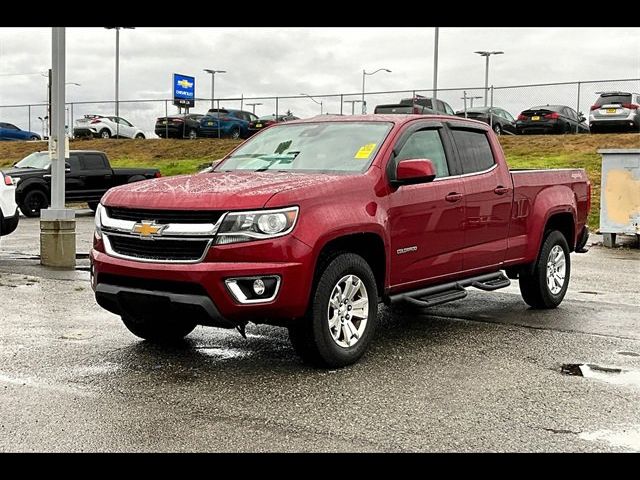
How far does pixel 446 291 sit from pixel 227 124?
35129 mm

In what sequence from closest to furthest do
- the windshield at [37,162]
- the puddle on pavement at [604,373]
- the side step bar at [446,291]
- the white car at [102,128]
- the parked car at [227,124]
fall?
1. the puddle on pavement at [604,373]
2. the side step bar at [446,291]
3. the windshield at [37,162]
4. the parked car at [227,124]
5. the white car at [102,128]

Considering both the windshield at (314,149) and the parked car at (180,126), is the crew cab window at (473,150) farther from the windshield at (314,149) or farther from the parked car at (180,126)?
the parked car at (180,126)

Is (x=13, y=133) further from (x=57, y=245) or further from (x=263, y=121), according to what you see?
(x=57, y=245)

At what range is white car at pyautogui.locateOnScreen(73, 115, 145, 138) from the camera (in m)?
44.0

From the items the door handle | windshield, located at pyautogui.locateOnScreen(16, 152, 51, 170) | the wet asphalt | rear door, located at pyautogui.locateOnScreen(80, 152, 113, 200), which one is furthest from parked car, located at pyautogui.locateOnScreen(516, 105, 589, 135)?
the door handle

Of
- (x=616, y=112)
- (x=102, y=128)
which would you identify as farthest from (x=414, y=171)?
(x=102, y=128)

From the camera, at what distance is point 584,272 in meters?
12.0

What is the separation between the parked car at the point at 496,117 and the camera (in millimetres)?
34656

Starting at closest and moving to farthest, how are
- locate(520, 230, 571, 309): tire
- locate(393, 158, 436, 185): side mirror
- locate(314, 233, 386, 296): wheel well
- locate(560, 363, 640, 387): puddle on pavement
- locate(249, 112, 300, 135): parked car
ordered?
1. locate(560, 363, 640, 387): puddle on pavement
2. locate(314, 233, 386, 296): wheel well
3. locate(393, 158, 436, 185): side mirror
4. locate(520, 230, 571, 309): tire
5. locate(249, 112, 300, 135): parked car

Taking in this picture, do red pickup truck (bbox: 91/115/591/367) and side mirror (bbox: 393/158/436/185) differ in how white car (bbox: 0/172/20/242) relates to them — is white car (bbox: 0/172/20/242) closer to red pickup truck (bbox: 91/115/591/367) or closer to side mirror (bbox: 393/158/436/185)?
red pickup truck (bbox: 91/115/591/367)

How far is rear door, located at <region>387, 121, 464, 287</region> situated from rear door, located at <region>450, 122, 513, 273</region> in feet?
0.47

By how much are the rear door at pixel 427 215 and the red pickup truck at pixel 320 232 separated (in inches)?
0.6

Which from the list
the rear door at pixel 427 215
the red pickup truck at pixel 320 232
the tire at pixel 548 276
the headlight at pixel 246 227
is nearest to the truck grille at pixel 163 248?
the red pickup truck at pixel 320 232
